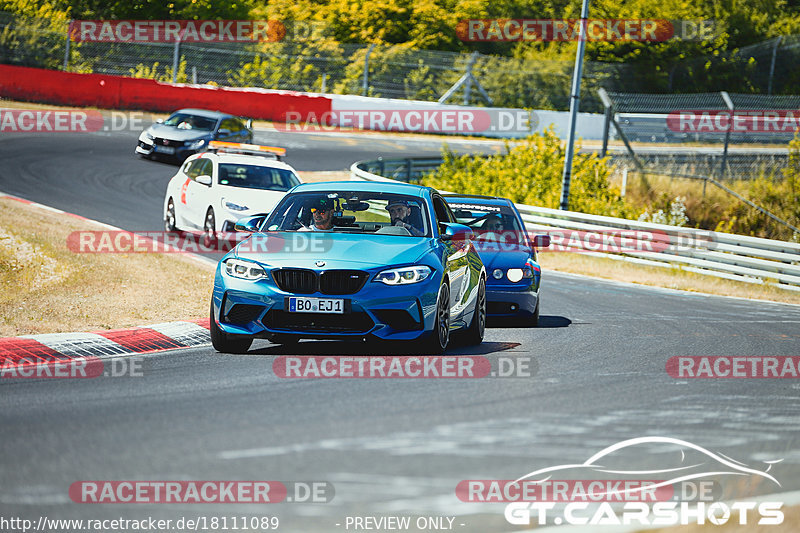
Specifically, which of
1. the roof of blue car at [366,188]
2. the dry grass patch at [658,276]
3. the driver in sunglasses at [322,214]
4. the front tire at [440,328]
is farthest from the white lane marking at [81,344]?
the dry grass patch at [658,276]

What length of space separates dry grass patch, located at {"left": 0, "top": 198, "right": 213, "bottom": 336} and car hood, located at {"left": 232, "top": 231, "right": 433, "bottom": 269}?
2.31m

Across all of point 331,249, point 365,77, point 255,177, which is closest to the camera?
point 331,249

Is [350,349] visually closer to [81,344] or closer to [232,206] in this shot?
[81,344]

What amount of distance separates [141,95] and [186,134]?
40.5 ft

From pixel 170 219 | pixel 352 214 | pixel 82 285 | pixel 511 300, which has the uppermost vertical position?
pixel 352 214

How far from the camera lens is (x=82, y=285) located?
43.8 ft

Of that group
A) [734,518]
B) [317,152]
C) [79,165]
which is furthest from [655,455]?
[317,152]

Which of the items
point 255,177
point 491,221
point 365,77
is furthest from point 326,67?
point 491,221

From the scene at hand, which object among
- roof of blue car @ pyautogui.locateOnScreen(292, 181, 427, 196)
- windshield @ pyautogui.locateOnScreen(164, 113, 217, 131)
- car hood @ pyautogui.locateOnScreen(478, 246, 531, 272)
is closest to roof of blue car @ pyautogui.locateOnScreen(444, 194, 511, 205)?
car hood @ pyautogui.locateOnScreen(478, 246, 531, 272)

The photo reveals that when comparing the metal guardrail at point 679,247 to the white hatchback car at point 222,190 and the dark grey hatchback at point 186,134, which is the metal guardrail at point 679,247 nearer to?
the white hatchback car at point 222,190

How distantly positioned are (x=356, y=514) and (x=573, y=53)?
2349 inches

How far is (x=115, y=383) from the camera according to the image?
7754 mm

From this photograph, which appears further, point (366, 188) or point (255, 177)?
point (255, 177)

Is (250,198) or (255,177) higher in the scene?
A: (255,177)
